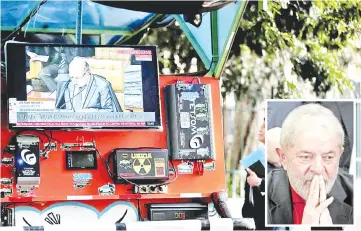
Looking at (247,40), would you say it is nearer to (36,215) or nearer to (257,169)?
(257,169)

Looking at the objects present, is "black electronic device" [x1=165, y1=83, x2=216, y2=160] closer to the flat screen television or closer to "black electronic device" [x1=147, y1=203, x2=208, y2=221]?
the flat screen television

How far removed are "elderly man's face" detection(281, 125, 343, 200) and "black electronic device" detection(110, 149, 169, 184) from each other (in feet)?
2.41

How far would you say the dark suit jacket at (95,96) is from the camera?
584 centimetres

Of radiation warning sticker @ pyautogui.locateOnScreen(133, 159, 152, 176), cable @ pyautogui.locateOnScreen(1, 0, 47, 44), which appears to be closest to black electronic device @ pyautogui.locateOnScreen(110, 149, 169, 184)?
radiation warning sticker @ pyautogui.locateOnScreen(133, 159, 152, 176)

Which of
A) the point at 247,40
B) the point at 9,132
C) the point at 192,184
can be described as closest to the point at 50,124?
the point at 9,132

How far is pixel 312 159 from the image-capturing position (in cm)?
603

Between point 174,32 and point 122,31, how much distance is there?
550mm

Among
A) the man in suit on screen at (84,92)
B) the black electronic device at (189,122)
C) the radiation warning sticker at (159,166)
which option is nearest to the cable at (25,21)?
the man in suit on screen at (84,92)

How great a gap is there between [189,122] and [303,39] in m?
0.86

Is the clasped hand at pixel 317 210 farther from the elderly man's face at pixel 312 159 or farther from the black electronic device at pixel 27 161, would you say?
the black electronic device at pixel 27 161

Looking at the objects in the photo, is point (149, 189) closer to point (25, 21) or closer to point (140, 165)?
point (140, 165)

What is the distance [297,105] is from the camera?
607cm

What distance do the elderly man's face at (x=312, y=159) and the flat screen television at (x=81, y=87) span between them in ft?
2.70

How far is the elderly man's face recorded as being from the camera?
19.7ft
